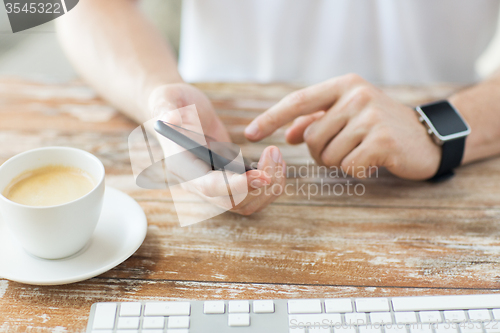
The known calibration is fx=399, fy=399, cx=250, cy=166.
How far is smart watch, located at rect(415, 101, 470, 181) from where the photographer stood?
0.62 m

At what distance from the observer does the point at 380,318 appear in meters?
0.38

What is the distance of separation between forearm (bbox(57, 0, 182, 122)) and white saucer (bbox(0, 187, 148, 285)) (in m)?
0.22

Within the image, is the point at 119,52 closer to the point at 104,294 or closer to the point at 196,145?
the point at 196,145

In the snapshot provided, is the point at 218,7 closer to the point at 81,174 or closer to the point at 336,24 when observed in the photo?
the point at 336,24

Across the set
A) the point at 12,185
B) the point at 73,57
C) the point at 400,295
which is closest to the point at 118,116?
the point at 73,57

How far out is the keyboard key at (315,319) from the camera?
1.23 feet

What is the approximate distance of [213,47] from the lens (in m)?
1.04

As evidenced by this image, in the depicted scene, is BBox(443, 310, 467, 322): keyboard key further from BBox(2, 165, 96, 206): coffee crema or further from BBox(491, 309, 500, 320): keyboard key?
BBox(2, 165, 96, 206): coffee crema

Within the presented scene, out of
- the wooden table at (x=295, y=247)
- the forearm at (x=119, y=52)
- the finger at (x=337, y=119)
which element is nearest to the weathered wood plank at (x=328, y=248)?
the wooden table at (x=295, y=247)

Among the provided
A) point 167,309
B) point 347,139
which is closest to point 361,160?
point 347,139

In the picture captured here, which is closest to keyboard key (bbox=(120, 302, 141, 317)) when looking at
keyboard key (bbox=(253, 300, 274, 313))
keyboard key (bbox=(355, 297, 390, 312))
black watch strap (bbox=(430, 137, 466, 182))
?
keyboard key (bbox=(253, 300, 274, 313))

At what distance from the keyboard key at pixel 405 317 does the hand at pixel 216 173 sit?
7.5 inches

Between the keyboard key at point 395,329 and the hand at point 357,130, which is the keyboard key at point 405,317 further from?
the hand at point 357,130

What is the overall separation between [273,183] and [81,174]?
231 mm
